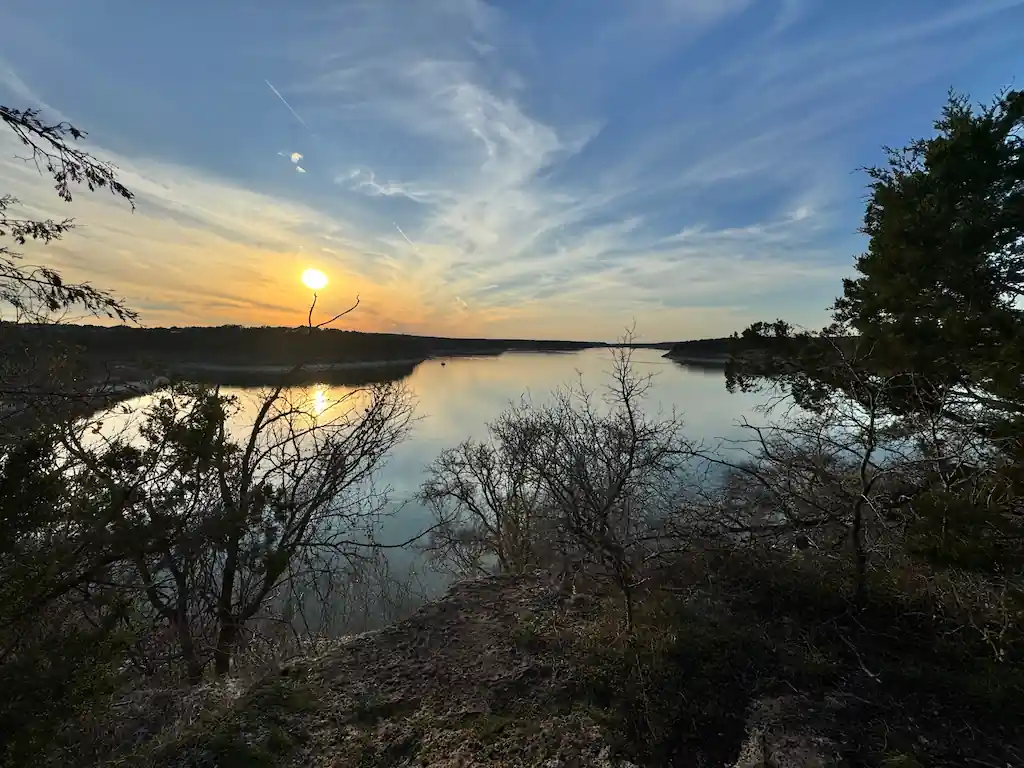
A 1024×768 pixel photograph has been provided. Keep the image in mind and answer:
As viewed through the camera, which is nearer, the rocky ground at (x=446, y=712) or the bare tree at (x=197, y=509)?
the rocky ground at (x=446, y=712)

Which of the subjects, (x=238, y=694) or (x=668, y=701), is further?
(x=238, y=694)

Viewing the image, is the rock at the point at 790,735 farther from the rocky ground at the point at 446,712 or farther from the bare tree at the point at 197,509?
the bare tree at the point at 197,509

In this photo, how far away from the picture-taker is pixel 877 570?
19.1 ft

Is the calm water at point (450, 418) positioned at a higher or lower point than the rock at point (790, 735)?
lower

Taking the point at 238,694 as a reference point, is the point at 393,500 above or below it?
below

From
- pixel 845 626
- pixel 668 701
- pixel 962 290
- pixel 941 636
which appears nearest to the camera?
pixel 668 701

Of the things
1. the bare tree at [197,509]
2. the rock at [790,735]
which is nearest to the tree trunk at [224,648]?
the bare tree at [197,509]

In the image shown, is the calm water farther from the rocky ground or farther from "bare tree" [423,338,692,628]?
the rocky ground

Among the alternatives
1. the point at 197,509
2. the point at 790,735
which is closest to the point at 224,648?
the point at 197,509

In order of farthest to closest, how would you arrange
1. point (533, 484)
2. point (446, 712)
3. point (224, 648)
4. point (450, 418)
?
point (450, 418), point (533, 484), point (224, 648), point (446, 712)

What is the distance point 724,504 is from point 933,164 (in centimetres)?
708

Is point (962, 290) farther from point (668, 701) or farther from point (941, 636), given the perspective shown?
point (668, 701)

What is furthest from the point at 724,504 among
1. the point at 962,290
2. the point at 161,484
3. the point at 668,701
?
the point at 161,484

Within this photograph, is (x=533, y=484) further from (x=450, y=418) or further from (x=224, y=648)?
(x=450, y=418)
